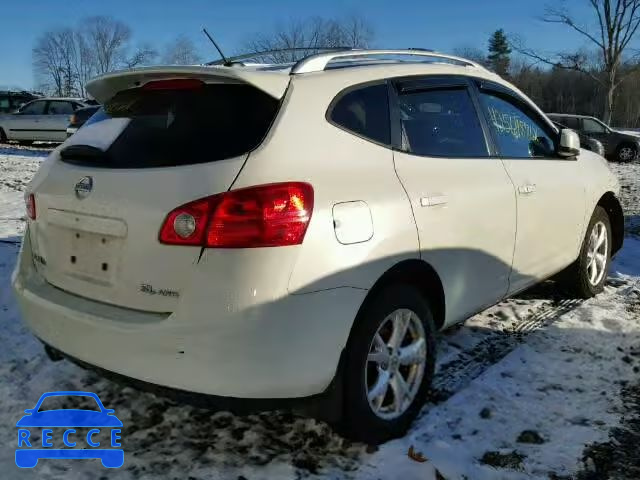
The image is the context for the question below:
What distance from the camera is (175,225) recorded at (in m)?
2.17

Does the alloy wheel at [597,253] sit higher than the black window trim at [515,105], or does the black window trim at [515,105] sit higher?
the black window trim at [515,105]

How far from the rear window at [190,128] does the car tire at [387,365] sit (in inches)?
34.4

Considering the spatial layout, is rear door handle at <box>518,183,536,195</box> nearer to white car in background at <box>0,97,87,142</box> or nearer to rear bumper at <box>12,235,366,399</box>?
rear bumper at <box>12,235,366,399</box>

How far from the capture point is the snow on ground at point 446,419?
2.45 metres

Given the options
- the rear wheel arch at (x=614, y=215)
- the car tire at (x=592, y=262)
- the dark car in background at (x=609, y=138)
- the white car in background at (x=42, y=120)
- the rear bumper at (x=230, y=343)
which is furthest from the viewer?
the dark car in background at (x=609, y=138)

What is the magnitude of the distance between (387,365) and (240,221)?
1028mm

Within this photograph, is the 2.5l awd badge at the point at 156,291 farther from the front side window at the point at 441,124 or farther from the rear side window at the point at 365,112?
the front side window at the point at 441,124

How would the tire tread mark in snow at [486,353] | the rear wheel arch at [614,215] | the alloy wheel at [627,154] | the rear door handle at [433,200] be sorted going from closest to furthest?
the rear door handle at [433,200]
the tire tread mark in snow at [486,353]
the rear wheel arch at [614,215]
the alloy wheel at [627,154]

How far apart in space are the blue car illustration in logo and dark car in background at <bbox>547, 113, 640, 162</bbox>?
18.7 m

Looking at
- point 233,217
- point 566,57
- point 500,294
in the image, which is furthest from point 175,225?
point 566,57

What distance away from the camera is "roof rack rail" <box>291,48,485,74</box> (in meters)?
2.62

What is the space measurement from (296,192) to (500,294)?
1.80 meters

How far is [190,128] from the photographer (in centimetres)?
237

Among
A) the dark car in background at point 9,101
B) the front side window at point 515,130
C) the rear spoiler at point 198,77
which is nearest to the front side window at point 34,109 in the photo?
the dark car in background at point 9,101
